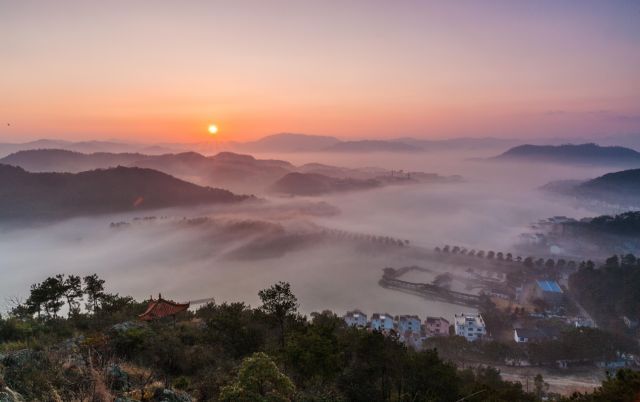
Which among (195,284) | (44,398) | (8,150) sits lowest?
(195,284)

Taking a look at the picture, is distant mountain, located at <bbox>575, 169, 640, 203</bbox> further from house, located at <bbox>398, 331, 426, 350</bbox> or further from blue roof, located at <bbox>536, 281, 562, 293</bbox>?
house, located at <bbox>398, 331, 426, 350</bbox>

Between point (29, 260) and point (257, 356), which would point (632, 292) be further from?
point (29, 260)

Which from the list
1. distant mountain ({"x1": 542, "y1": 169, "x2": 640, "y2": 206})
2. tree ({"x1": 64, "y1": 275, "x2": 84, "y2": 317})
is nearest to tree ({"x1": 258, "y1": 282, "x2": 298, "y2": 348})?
tree ({"x1": 64, "y1": 275, "x2": 84, "y2": 317})

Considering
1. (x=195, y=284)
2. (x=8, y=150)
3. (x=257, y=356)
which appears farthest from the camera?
(x=8, y=150)

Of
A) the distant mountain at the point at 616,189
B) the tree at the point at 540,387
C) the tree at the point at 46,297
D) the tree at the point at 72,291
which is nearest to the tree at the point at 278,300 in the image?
the tree at the point at 72,291

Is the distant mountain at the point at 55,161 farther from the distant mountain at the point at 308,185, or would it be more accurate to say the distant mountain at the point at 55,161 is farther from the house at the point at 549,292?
the house at the point at 549,292

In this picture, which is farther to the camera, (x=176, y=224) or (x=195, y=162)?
(x=195, y=162)

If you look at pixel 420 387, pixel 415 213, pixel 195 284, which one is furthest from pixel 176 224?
pixel 420 387

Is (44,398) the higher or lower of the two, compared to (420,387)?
higher

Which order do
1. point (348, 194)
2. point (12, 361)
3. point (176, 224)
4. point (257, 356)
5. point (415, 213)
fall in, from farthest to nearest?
point (348, 194)
point (415, 213)
point (176, 224)
point (257, 356)
point (12, 361)
